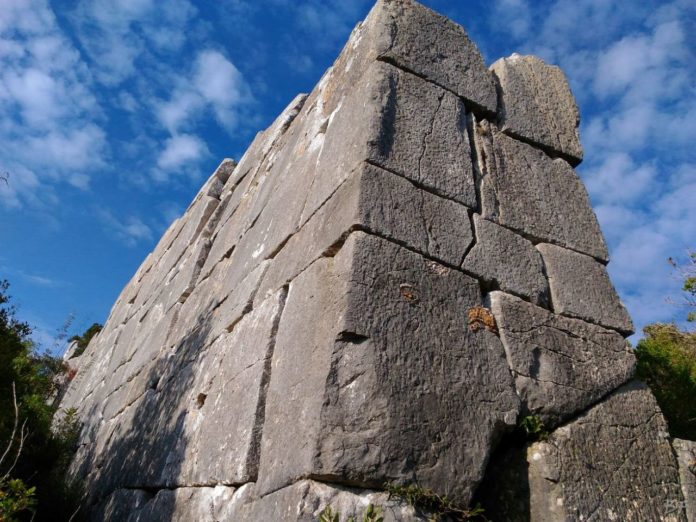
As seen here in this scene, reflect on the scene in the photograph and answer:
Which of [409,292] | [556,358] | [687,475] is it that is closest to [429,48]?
[409,292]

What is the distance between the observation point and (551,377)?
9.00 ft

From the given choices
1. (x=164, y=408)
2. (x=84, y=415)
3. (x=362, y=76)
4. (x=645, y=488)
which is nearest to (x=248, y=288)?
(x=164, y=408)

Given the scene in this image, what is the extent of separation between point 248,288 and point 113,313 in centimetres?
666

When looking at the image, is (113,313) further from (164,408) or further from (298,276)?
(298,276)

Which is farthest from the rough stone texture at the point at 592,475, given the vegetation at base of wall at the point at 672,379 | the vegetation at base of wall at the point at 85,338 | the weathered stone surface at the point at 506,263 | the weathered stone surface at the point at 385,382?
the vegetation at base of wall at the point at 85,338

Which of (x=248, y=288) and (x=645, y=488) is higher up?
(x=248, y=288)

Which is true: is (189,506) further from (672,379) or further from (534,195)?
(672,379)

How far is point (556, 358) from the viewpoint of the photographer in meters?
2.84

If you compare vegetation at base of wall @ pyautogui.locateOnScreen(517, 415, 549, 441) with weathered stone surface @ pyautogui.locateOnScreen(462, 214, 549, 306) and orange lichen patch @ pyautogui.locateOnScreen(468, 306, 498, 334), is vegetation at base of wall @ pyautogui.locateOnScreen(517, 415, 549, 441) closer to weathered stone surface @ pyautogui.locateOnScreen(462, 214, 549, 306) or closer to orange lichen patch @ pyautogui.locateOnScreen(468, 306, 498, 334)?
orange lichen patch @ pyautogui.locateOnScreen(468, 306, 498, 334)

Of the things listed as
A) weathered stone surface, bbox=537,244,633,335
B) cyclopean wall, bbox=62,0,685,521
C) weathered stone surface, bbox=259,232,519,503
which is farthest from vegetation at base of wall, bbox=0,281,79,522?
weathered stone surface, bbox=537,244,633,335

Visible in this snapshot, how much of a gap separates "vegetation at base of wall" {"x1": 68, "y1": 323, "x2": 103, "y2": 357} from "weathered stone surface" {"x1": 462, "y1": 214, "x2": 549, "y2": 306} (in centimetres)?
1028

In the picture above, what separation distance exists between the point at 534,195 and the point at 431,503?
2.06 meters

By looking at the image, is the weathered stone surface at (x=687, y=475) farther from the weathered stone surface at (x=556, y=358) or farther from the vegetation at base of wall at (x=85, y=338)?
the vegetation at base of wall at (x=85, y=338)

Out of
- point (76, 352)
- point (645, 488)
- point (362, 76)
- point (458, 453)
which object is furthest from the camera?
point (76, 352)
